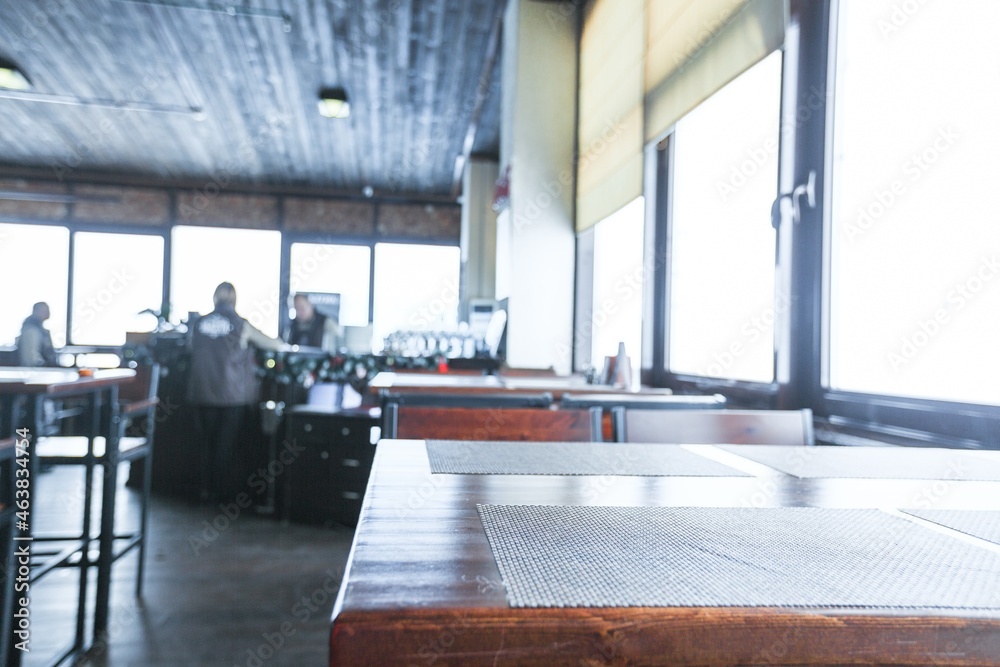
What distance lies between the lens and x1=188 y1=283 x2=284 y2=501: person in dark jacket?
4.35 meters

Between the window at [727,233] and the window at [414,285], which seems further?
the window at [414,285]

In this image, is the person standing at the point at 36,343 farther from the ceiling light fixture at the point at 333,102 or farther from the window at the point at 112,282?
the window at the point at 112,282

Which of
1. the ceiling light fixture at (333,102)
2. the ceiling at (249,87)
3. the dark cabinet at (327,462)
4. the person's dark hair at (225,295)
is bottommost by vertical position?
the dark cabinet at (327,462)

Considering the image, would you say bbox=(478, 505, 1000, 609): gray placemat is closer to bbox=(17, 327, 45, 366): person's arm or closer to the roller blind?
the roller blind

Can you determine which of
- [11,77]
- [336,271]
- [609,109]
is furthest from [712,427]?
[336,271]

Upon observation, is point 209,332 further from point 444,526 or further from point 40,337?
point 444,526

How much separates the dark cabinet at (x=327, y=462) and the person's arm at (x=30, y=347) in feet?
10.4

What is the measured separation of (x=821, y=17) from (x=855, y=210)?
0.65m

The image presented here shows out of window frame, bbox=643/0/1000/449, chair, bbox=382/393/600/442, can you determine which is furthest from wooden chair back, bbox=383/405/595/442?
window frame, bbox=643/0/1000/449

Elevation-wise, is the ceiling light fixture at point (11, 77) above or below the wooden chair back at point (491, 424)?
above

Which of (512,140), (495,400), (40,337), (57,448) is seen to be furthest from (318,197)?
(495,400)

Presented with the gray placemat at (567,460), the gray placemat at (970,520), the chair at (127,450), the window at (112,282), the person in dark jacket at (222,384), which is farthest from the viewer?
the window at (112,282)

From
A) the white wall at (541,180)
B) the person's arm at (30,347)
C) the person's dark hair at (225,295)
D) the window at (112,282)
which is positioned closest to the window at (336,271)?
the window at (112,282)

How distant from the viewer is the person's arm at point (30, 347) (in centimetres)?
569
